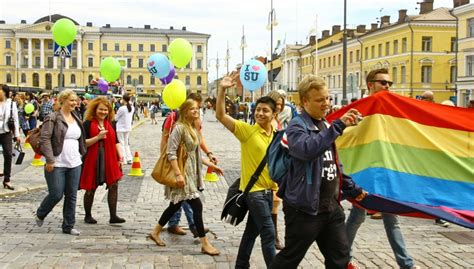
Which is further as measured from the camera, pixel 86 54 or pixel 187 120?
pixel 86 54

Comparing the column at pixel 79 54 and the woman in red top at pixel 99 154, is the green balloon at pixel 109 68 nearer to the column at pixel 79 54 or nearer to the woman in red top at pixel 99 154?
the woman in red top at pixel 99 154

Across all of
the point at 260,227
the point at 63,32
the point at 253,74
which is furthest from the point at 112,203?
the point at 63,32

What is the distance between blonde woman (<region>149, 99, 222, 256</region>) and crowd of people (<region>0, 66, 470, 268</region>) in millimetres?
11

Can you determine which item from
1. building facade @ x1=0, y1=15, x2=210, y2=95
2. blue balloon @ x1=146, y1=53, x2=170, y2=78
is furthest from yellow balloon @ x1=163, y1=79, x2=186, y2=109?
building facade @ x1=0, y1=15, x2=210, y2=95

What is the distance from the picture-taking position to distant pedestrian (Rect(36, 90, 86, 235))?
7.44 meters

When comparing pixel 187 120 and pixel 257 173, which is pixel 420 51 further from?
pixel 257 173

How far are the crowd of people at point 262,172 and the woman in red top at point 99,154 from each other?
0.01 metres

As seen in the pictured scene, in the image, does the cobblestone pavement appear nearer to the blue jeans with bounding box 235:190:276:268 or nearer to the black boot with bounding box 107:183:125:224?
the black boot with bounding box 107:183:125:224

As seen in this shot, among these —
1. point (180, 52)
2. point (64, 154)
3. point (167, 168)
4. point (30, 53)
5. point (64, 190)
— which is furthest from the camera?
point (30, 53)

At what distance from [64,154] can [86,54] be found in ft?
449

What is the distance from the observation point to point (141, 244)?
7227 millimetres

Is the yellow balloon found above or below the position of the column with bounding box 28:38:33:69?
below

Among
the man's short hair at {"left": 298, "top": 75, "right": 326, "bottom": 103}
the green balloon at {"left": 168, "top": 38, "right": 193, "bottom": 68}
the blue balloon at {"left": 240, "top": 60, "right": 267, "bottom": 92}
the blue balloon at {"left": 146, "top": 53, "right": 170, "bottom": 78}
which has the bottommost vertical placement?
the man's short hair at {"left": 298, "top": 75, "right": 326, "bottom": 103}

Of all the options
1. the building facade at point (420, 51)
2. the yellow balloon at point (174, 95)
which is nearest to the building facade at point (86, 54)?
the building facade at point (420, 51)
